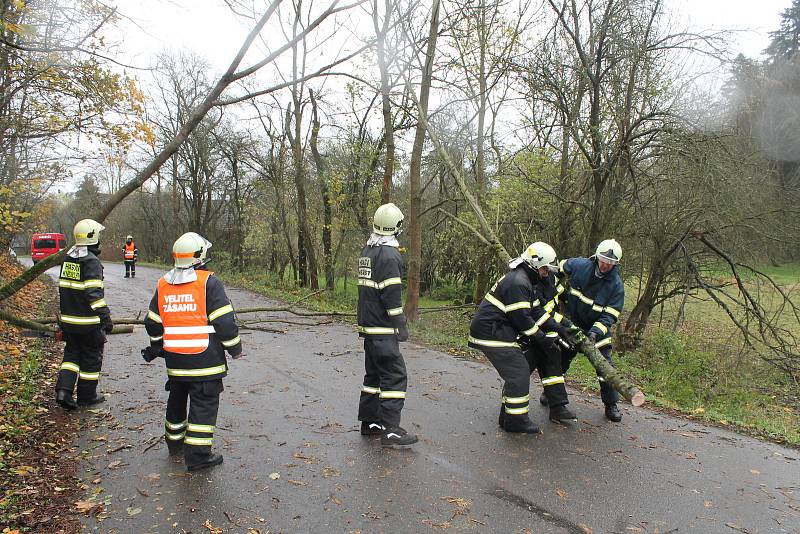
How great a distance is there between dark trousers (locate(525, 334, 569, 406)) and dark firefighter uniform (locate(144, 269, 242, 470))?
3254mm

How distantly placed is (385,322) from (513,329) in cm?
140

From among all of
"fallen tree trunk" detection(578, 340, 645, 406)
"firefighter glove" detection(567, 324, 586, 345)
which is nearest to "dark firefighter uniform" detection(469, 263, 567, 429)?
"firefighter glove" detection(567, 324, 586, 345)

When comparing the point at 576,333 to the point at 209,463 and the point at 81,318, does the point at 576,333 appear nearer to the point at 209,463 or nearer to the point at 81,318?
the point at 209,463

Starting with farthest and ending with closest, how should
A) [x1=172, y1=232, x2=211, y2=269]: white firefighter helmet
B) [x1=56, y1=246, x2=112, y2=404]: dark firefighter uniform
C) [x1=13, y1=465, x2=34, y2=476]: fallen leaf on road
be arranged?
[x1=56, y1=246, x2=112, y2=404]: dark firefighter uniform, [x1=172, y1=232, x2=211, y2=269]: white firefighter helmet, [x1=13, y1=465, x2=34, y2=476]: fallen leaf on road

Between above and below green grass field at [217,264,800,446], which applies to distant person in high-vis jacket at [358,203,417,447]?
above

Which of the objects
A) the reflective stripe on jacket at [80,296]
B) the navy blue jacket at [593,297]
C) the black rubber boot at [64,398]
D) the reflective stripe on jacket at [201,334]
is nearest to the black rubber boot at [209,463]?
the reflective stripe on jacket at [201,334]

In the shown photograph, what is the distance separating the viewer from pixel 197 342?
430 cm

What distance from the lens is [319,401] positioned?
20.4ft

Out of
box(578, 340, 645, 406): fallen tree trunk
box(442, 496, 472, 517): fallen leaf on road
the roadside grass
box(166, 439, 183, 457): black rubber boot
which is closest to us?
the roadside grass

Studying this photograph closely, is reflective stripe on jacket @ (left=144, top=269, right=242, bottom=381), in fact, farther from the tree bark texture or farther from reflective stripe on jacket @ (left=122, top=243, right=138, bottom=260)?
reflective stripe on jacket @ (left=122, top=243, right=138, bottom=260)

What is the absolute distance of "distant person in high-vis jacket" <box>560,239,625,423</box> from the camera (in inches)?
231

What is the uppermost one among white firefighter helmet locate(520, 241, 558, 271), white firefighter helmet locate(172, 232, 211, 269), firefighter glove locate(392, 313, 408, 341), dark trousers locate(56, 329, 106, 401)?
white firefighter helmet locate(520, 241, 558, 271)

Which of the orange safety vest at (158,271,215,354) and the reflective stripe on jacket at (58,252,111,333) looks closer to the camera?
the orange safety vest at (158,271,215,354)

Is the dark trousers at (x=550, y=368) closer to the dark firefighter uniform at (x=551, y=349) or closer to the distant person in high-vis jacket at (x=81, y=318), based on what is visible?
the dark firefighter uniform at (x=551, y=349)
